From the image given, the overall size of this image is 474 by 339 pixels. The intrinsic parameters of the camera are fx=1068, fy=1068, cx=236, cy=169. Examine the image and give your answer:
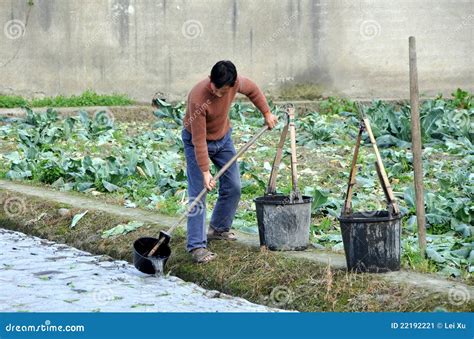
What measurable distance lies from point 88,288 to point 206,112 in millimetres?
1479

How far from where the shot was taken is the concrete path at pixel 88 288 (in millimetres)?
6703

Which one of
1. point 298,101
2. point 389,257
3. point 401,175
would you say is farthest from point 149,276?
point 298,101

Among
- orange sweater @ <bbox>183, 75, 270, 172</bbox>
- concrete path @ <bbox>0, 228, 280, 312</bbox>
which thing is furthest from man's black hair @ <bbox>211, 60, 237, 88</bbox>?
concrete path @ <bbox>0, 228, 280, 312</bbox>

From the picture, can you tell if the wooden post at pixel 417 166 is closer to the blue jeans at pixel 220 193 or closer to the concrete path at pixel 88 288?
the concrete path at pixel 88 288

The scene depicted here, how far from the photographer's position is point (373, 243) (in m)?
6.67

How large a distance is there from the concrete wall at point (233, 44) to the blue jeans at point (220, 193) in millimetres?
11274

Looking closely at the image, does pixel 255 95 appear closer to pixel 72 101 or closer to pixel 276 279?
pixel 276 279

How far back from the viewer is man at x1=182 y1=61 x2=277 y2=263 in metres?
7.42

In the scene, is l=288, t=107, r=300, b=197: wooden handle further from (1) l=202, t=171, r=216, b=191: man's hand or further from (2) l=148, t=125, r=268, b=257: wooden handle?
(1) l=202, t=171, r=216, b=191: man's hand

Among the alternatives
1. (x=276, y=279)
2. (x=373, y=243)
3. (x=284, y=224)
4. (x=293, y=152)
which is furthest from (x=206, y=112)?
(x=373, y=243)

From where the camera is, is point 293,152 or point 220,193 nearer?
point 293,152

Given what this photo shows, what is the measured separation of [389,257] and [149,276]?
6.20 ft

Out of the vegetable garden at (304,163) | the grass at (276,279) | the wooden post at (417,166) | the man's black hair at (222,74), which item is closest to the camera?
the grass at (276,279)

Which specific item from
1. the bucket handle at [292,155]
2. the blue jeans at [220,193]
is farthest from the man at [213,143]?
the bucket handle at [292,155]
